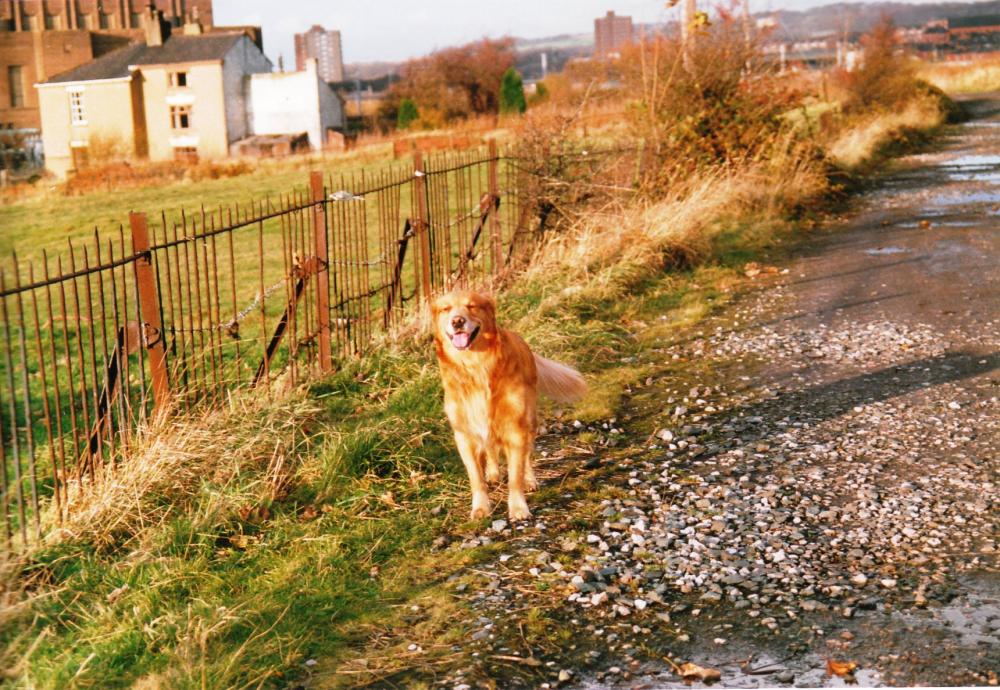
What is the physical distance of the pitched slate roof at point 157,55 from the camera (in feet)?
189

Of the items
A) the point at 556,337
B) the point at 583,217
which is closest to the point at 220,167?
the point at 583,217

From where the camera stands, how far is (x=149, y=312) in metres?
5.86

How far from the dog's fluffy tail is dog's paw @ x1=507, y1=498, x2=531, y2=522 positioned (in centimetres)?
105

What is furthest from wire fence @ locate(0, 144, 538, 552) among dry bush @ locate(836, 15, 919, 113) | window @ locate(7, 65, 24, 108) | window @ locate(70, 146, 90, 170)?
window @ locate(7, 65, 24, 108)

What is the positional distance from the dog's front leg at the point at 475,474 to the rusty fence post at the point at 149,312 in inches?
71.0

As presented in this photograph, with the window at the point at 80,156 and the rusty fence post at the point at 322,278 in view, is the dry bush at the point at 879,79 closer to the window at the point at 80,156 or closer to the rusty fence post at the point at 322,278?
the rusty fence post at the point at 322,278

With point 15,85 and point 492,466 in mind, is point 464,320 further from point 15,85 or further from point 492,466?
point 15,85

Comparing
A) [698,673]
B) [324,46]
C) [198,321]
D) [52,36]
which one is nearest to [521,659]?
[698,673]

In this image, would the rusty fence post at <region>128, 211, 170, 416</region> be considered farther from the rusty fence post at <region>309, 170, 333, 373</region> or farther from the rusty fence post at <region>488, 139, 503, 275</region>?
the rusty fence post at <region>488, 139, 503, 275</region>

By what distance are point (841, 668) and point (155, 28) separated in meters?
63.8

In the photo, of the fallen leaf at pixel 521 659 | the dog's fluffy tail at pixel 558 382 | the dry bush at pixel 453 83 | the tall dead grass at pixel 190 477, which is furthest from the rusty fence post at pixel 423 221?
the dry bush at pixel 453 83

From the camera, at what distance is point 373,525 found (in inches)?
212

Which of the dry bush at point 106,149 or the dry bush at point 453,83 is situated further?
the dry bush at point 453,83

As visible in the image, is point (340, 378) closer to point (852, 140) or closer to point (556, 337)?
point (556, 337)
